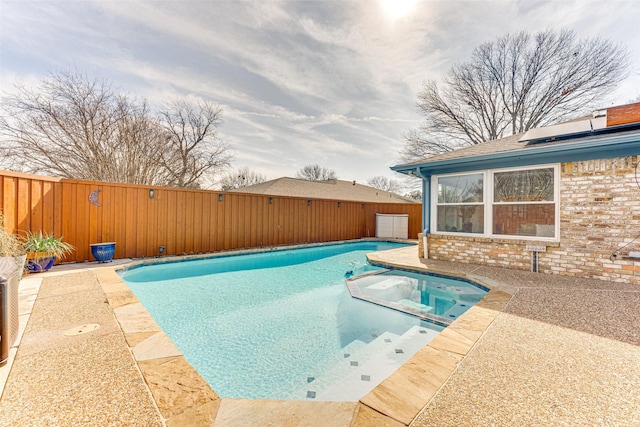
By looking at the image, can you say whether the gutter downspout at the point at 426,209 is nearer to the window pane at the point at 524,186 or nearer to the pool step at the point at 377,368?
the window pane at the point at 524,186

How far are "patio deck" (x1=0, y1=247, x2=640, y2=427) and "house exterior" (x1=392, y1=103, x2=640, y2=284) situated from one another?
6.32 ft

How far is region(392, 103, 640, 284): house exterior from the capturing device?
445cm

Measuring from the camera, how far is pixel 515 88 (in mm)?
14633

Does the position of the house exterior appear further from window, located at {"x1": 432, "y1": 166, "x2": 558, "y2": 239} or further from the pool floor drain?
the pool floor drain

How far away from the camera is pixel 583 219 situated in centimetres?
478

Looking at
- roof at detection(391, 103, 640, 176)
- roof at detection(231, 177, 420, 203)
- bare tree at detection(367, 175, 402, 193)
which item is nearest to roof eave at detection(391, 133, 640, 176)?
roof at detection(391, 103, 640, 176)

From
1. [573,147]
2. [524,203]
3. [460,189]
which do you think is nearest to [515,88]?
[460,189]

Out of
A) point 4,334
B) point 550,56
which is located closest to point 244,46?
point 4,334

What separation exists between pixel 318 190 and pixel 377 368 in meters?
14.7

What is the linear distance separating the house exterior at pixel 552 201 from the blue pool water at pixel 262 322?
2.78 m

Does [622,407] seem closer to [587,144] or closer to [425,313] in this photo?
[425,313]

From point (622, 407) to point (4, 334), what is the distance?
4.27 m

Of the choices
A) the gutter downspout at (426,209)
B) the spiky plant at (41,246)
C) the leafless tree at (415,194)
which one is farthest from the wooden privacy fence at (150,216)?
the leafless tree at (415,194)

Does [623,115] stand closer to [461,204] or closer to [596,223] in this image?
[596,223]
